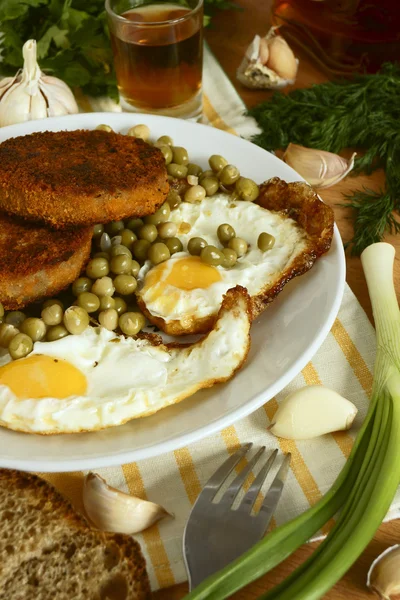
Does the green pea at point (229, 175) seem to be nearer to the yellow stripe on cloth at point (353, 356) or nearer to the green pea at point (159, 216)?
the green pea at point (159, 216)

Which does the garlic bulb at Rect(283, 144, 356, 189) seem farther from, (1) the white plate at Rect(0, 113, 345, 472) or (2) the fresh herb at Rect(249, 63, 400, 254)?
(1) the white plate at Rect(0, 113, 345, 472)

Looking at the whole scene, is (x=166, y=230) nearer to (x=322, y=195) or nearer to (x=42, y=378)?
(x=42, y=378)

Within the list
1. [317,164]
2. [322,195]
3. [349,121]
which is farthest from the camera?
[349,121]

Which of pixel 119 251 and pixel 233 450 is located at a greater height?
pixel 119 251

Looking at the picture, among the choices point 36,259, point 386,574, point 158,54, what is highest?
point 158,54

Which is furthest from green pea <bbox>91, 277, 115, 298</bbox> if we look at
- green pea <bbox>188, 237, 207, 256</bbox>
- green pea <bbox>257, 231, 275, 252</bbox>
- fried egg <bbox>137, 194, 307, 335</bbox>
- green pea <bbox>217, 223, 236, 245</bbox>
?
green pea <bbox>257, 231, 275, 252</bbox>

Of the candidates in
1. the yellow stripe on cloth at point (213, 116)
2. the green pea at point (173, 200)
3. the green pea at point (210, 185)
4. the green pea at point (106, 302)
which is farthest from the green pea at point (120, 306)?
the yellow stripe on cloth at point (213, 116)

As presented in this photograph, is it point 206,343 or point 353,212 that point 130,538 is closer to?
point 206,343

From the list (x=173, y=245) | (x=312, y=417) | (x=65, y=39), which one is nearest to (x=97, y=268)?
(x=173, y=245)
